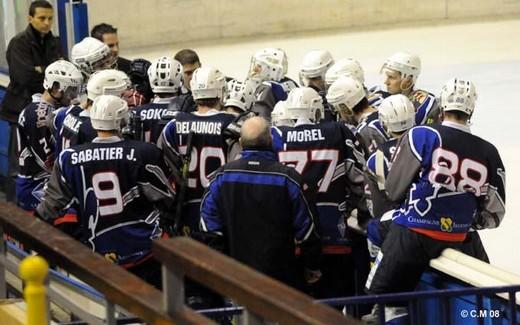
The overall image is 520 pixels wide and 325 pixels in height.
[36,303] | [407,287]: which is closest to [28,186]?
[407,287]

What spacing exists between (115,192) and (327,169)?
112cm

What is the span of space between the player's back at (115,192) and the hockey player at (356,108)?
48.1 inches

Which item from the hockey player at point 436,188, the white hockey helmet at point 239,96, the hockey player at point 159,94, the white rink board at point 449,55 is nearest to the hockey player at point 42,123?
the hockey player at point 159,94

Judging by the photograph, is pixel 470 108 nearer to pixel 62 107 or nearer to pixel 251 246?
pixel 251 246

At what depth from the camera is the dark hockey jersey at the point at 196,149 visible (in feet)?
25.0

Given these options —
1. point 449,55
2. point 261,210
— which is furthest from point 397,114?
point 449,55

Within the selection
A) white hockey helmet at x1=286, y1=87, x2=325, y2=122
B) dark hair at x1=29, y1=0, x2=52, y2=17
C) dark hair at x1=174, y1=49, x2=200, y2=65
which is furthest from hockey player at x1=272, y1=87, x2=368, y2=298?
dark hair at x1=29, y1=0, x2=52, y2=17

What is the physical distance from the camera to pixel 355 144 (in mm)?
7371

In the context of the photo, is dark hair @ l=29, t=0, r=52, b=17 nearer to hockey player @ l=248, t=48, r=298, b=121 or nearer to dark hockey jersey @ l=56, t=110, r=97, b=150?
hockey player @ l=248, t=48, r=298, b=121

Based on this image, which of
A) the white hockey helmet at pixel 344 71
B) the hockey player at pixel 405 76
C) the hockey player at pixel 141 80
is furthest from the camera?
the hockey player at pixel 141 80

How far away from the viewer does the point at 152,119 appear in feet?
27.5

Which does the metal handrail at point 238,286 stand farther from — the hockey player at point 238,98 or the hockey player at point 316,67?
the hockey player at point 316,67

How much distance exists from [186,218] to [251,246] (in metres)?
1.17

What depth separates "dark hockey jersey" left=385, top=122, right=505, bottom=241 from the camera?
6.66 metres
